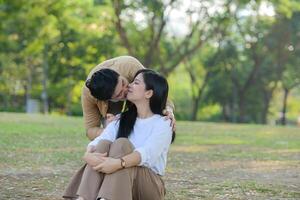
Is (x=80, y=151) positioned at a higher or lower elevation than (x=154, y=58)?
lower

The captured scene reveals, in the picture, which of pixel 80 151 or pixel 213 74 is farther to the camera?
pixel 213 74

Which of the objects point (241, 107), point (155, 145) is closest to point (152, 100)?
point (155, 145)

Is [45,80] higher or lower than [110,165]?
higher

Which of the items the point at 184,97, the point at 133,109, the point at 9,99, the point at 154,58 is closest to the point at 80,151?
the point at 133,109

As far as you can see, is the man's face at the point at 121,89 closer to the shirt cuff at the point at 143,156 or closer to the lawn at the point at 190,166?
the shirt cuff at the point at 143,156

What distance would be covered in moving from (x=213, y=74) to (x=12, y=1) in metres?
20.1

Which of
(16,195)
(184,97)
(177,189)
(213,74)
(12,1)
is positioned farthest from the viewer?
(184,97)

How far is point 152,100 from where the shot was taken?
4.05m

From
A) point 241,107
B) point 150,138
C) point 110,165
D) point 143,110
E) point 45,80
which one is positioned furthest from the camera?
point 45,80

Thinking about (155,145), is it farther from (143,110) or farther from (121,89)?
(121,89)

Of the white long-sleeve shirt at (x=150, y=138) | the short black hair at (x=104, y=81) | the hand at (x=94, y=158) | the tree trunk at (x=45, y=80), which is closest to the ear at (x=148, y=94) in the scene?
the white long-sleeve shirt at (x=150, y=138)

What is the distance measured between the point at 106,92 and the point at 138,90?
287 mm

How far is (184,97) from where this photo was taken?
4428 centimetres

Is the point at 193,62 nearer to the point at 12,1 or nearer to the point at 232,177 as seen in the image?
the point at 12,1
